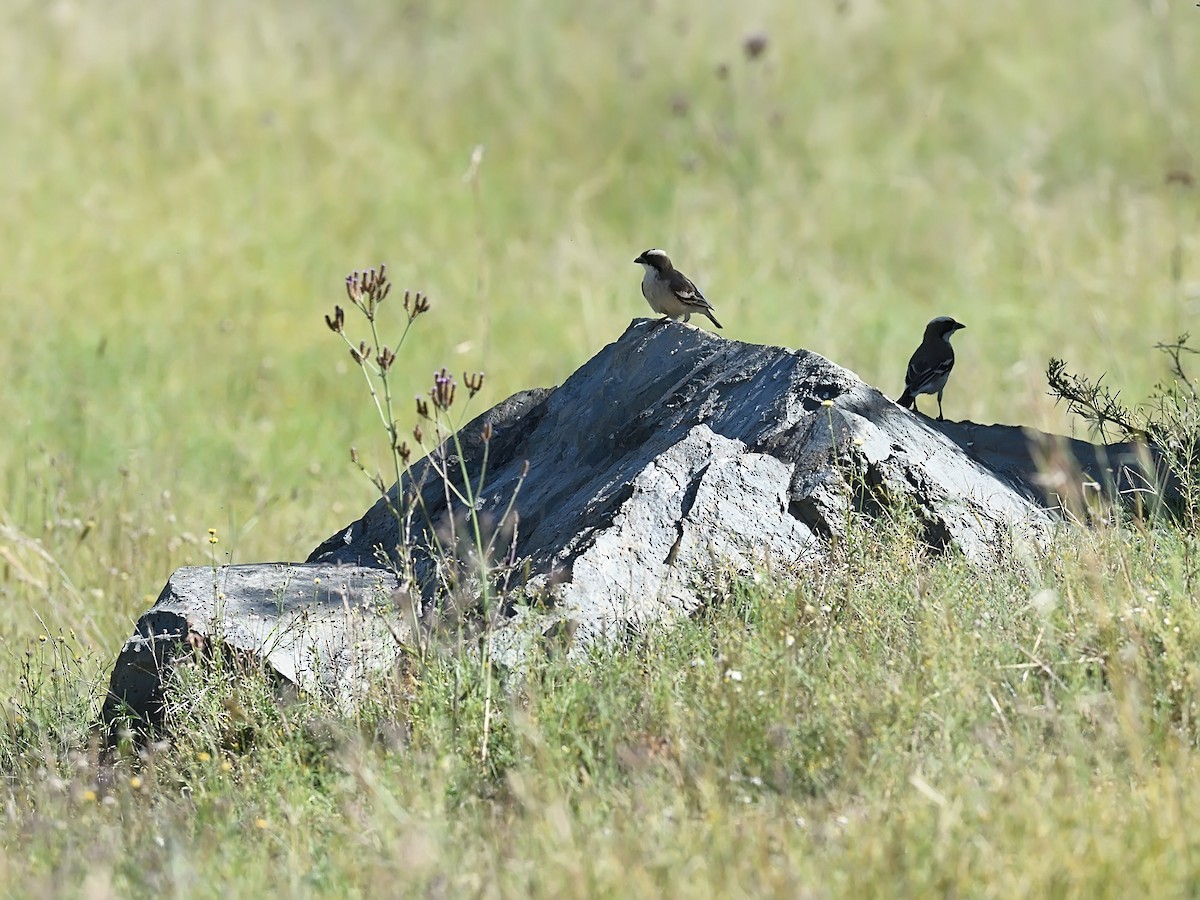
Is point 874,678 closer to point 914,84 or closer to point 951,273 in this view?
point 951,273

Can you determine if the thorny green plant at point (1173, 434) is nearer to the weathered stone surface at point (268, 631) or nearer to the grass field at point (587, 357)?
the grass field at point (587, 357)

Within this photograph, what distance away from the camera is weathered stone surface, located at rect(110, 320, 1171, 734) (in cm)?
413

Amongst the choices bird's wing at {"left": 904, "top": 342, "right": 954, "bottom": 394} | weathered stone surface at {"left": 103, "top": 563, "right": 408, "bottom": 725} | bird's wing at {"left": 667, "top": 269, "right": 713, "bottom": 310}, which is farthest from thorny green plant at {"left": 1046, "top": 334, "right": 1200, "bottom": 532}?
weathered stone surface at {"left": 103, "top": 563, "right": 408, "bottom": 725}

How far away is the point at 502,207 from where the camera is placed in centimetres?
1237

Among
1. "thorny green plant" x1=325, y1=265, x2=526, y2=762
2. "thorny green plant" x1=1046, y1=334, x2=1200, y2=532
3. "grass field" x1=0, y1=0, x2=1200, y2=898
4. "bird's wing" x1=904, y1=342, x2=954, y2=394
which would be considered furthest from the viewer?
"bird's wing" x1=904, y1=342, x2=954, y2=394

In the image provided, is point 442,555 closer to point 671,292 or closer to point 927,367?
point 671,292

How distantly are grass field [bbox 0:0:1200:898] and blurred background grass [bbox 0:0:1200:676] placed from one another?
41mm

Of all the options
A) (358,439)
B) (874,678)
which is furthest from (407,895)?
(358,439)

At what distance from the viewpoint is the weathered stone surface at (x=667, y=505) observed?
4.13 meters

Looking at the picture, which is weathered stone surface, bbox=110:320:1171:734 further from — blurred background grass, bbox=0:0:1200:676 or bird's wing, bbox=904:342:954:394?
blurred background grass, bbox=0:0:1200:676

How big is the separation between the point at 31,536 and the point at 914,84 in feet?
32.2

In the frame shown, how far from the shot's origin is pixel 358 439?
8.88 meters

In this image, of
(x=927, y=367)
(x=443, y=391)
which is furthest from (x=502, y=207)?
(x=443, y=391)

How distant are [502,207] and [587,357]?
3088 millimetres
